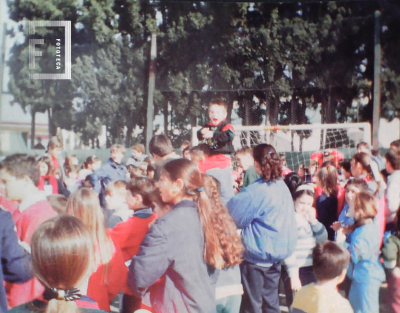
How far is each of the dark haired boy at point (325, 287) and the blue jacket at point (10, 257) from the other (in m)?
1.16

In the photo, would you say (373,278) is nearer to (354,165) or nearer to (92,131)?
(354,165)

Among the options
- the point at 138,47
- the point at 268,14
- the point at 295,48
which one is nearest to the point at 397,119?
the point at 295,48

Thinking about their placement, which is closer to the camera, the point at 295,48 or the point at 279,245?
the point at 279,245

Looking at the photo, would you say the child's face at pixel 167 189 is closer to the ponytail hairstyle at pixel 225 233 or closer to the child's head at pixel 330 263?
the ponytail hairstyle at pixel 225 233

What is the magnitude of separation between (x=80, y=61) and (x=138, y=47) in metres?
1.30

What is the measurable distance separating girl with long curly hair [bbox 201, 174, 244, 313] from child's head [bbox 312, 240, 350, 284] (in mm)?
387

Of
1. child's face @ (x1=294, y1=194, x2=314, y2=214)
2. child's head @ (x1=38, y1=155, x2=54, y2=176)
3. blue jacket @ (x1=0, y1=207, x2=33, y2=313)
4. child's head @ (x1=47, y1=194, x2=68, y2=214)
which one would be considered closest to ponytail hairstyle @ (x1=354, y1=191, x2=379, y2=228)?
child's face @ (x1=294, y1=194, x2=314, y2=214)

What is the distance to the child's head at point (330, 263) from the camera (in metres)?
1.86

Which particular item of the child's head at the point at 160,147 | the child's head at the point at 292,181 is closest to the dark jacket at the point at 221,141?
the child's head at the point at 160,147

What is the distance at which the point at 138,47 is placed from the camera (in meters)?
7.04

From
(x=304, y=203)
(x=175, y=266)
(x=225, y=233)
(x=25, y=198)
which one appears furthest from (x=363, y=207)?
(x=25, y=198)

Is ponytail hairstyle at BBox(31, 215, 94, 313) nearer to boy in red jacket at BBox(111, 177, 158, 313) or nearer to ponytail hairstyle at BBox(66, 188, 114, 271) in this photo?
ponytail hairstyle at BBox(66, 188, 114, 271)

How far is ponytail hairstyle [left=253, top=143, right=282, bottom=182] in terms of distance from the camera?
2197 mm

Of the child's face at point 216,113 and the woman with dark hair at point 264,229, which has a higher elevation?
the child's face at point 216,113
